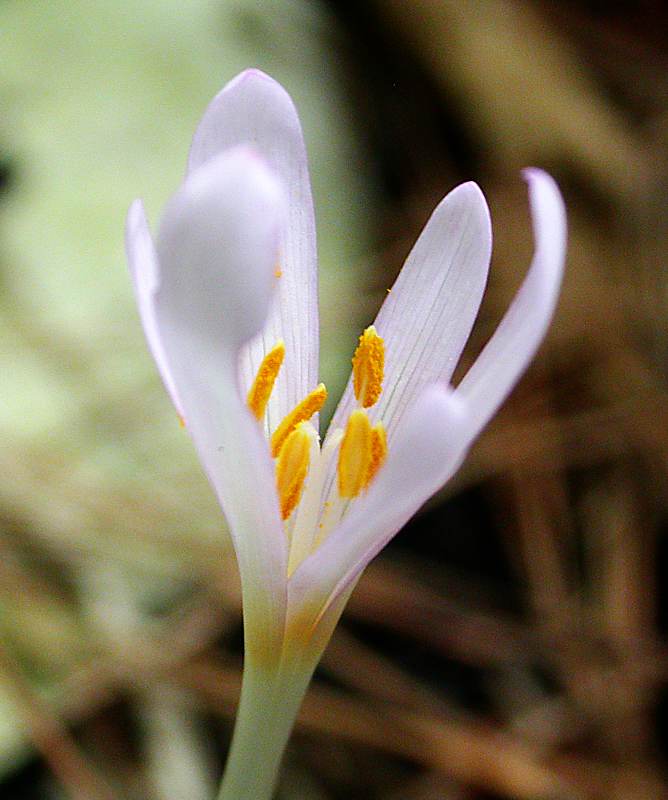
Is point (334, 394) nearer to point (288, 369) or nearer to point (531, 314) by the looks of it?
point (288, 369)

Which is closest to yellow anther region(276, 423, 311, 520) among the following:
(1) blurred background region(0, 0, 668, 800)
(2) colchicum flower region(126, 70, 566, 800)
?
(2) colchicum flower region(126, 70, 566, 800)

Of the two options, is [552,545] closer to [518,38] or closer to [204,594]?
[204,594]

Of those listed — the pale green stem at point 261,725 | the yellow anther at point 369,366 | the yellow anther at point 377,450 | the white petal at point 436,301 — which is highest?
the white petal at point 436,301

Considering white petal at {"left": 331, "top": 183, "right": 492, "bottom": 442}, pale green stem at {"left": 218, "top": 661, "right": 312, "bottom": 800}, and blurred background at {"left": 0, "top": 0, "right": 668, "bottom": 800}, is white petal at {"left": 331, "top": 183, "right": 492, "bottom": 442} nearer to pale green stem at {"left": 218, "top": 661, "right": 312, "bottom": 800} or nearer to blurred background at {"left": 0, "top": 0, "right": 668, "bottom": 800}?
pale green stem at {"left": 218, "top": 661, "right": 312, "bottom": 800}

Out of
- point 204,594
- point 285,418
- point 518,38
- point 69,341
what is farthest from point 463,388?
point 518,38

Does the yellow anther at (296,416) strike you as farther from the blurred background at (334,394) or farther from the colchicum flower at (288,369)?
the blurred background at (334,394)

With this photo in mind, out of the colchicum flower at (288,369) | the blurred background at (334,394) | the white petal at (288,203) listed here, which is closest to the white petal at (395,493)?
the colchicum flower at (288,369)
